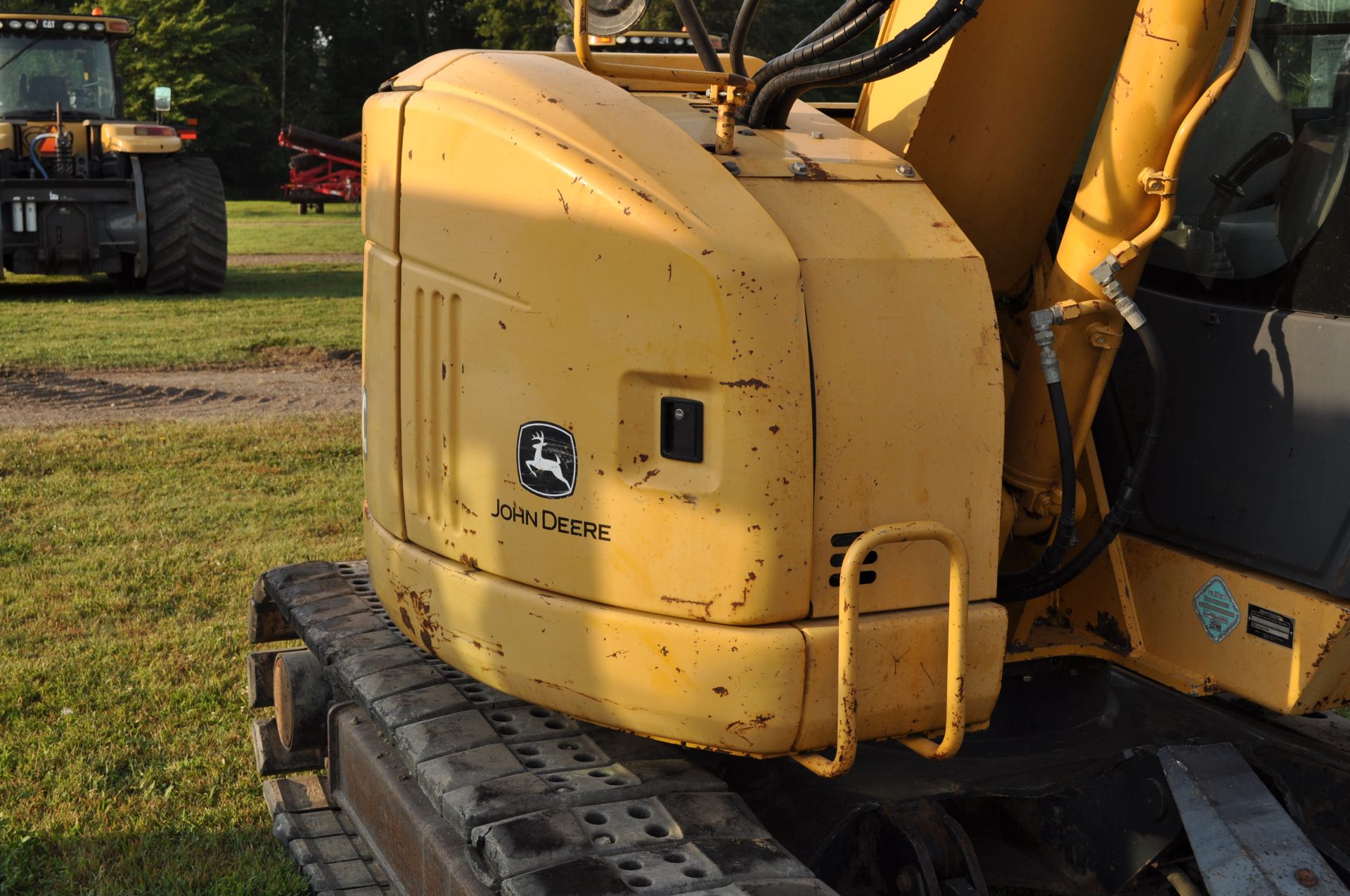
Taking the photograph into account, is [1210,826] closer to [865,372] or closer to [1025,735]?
[1025,735]

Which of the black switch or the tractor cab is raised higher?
the tractor cab

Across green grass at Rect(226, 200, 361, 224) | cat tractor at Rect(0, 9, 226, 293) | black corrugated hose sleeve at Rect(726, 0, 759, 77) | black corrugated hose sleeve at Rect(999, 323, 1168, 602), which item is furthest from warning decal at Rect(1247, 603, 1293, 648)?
green grass at Rect(226, 200, 361, 224)

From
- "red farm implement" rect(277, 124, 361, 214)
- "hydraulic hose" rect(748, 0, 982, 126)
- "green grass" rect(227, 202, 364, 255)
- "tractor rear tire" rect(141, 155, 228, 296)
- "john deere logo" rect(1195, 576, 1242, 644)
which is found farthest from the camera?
"red farm implement" rect(277, 124, 361, 214)

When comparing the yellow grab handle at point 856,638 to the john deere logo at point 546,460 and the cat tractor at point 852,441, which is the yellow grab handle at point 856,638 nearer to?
the cat tractor at point 852,441

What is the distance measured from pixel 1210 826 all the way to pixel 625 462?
142 centimetres

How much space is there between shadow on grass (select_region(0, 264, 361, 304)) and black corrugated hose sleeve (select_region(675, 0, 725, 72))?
1323cm

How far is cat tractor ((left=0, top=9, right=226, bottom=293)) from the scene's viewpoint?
15023 mm

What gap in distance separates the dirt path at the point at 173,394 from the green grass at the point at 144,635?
53cm

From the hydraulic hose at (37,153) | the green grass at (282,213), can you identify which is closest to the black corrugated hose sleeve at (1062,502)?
the hydraulic hose at (37,153)

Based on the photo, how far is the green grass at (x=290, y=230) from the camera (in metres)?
23.9

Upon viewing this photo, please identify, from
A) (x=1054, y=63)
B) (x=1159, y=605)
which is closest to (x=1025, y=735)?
(x=1159, y=605)

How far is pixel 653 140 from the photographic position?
269cm

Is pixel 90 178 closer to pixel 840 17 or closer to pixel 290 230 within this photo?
pixel 290 230

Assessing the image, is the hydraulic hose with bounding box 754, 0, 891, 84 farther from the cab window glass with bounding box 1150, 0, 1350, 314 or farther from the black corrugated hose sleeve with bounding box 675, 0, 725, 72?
the cab window glass with bounding box 1150, 0, 1350, 314
